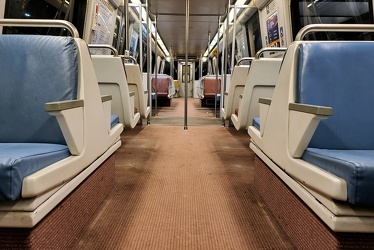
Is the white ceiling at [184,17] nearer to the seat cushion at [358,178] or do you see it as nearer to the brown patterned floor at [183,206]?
the brown patterned floor at [183,206]

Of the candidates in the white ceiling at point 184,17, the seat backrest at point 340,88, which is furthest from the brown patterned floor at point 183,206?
the white ceiling at point 184,17

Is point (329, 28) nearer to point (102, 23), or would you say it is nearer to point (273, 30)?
point (273, 30)

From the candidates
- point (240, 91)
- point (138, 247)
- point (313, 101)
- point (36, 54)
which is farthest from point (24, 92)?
point (240, 91)

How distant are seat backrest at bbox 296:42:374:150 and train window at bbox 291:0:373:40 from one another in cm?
159

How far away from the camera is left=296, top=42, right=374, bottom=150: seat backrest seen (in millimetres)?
1395

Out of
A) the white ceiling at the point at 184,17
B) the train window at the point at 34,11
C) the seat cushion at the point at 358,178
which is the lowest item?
the seat cushion at the point at 358,178

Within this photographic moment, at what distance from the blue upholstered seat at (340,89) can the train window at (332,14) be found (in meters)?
1.59

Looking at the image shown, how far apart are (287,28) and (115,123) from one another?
10.6 ft

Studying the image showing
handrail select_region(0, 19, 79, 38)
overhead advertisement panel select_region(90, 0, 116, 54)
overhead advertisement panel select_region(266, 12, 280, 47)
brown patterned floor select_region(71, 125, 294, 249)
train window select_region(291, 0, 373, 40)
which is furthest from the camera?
overhead advertisement panel select_region(266, 12, 280, 47)

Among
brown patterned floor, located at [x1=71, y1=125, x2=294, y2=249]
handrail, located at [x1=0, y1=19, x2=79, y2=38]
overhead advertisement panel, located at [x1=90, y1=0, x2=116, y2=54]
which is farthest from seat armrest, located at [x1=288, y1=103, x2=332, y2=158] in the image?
overhead advertisement panel, located at [x1=90, y1=0, x2=116, y2=54]

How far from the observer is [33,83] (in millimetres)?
1504

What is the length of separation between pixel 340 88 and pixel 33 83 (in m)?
1.54

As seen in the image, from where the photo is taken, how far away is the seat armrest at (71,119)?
1.07 m

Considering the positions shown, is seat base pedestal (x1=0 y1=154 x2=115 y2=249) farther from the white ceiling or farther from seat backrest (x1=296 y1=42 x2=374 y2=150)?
the white ceiling
